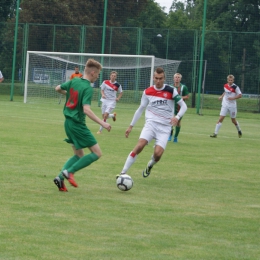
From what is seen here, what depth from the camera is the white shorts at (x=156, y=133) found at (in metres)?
10.3

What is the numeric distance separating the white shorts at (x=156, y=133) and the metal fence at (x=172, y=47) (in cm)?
2257

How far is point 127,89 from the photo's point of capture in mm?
32938

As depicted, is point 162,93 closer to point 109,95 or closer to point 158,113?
point 158,113

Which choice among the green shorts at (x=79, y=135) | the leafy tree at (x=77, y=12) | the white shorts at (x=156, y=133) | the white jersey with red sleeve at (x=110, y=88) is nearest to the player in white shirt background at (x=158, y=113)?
the white shorts at (x=156, y=133)

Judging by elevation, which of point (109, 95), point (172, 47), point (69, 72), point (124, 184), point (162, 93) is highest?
point (172, 47)

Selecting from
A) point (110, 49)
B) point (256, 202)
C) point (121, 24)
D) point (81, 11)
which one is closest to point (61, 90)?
point (256, 202)

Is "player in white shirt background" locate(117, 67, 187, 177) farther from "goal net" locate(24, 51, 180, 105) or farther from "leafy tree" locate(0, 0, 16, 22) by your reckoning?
"leafy tree" locate(0, 0, 16, 22)

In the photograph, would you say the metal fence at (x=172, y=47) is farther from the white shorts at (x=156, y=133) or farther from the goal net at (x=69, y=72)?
the white shorts at (x=156, y=133)

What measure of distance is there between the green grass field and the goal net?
17.5 meters

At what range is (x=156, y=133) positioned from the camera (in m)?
10.4

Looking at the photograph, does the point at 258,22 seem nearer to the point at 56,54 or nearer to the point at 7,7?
the point at 56,54

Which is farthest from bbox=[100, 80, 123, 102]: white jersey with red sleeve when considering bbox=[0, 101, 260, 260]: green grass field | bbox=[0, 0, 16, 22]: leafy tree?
bbox=[0, 0, 16, 22]: leafy tree

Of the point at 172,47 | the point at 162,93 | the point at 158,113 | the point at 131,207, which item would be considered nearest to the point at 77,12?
the point at 172,47

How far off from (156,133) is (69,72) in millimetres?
23441
